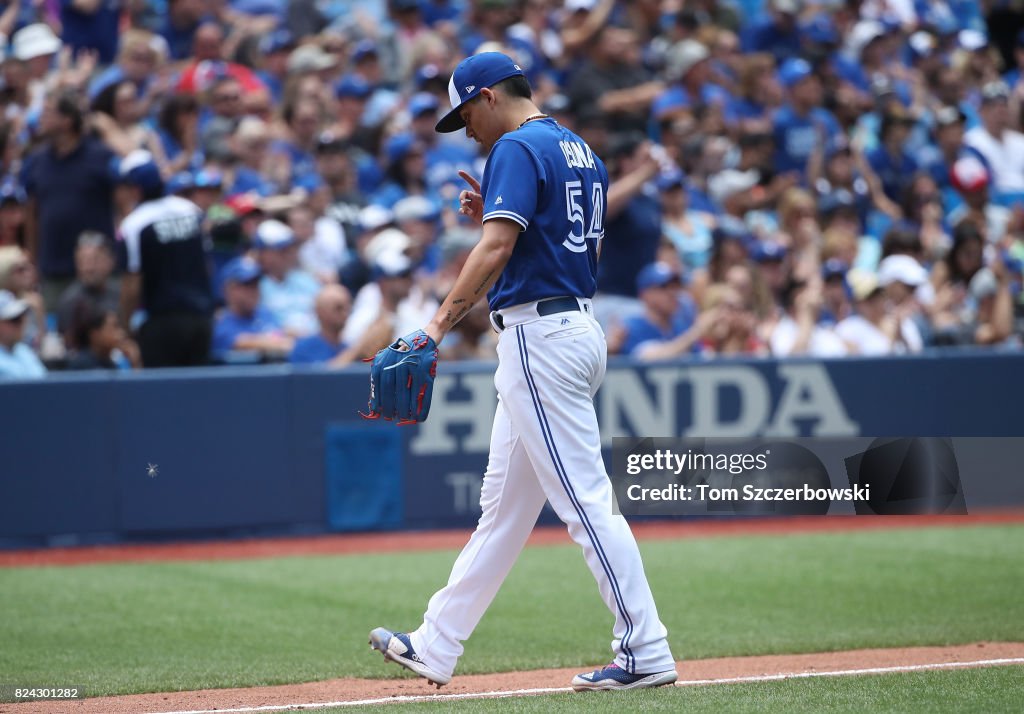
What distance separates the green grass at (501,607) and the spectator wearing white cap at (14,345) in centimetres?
156

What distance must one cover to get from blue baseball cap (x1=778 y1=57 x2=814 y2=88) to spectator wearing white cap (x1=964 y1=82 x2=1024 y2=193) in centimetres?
199

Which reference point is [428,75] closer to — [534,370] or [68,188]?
[68,188]

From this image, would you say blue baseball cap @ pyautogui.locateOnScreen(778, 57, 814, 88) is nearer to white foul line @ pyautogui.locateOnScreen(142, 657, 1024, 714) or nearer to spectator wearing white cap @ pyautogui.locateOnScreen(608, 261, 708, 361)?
spectator wearing white cap @ pyautogui.locateOnScreen(608, 261, 708, 361)

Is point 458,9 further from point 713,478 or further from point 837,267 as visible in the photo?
point 713,478

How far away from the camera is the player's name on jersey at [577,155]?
5.15 m

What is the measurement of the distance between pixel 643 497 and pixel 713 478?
2.44ft

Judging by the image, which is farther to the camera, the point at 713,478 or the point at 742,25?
the point at 742,25

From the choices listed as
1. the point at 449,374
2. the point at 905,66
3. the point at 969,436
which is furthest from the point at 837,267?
the point at 905,66

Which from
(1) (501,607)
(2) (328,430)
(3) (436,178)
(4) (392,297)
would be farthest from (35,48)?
(1) (501,607)

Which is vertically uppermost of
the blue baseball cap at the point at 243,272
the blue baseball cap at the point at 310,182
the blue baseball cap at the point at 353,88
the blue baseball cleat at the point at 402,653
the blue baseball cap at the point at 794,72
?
the blue baseball cap at the point at 794,72

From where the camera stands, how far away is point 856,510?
32.0 ft

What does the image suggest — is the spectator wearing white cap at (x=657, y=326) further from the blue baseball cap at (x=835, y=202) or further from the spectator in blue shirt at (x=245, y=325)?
the blue baseball cap at (x=835, y=202)

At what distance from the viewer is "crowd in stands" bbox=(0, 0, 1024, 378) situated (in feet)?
34.8

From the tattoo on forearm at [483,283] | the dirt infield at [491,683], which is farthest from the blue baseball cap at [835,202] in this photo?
the tattoo on forearm at [483,283]
